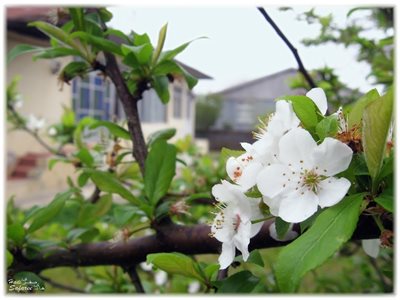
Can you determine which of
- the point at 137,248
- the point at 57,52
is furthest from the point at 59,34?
the point at 137,248

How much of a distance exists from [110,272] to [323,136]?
50 cm

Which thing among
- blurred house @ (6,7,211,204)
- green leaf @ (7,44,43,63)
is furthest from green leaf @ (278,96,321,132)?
green leaf @ (7,44,43,63)

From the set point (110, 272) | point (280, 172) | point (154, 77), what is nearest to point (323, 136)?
point (280, 172)

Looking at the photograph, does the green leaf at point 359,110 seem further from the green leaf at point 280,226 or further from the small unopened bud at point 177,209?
the small unopened bud at point 177,209

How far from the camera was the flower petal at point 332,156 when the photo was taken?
22 cm

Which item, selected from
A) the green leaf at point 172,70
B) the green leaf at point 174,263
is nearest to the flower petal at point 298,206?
the green leaf at point 174,263

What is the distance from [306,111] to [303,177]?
0.12ft

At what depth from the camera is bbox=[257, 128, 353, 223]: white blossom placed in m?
0.22

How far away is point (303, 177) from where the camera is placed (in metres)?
0.23

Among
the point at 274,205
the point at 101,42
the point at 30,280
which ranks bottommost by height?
the point at 30,280

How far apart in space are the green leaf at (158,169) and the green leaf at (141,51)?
0.25ft

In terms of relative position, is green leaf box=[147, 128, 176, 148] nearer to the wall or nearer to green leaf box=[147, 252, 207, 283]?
green leaf box=[147, 252, 207, 283]

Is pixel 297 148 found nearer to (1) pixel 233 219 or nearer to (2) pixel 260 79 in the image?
(1) pixel 233 219

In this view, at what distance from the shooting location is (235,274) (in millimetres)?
314
